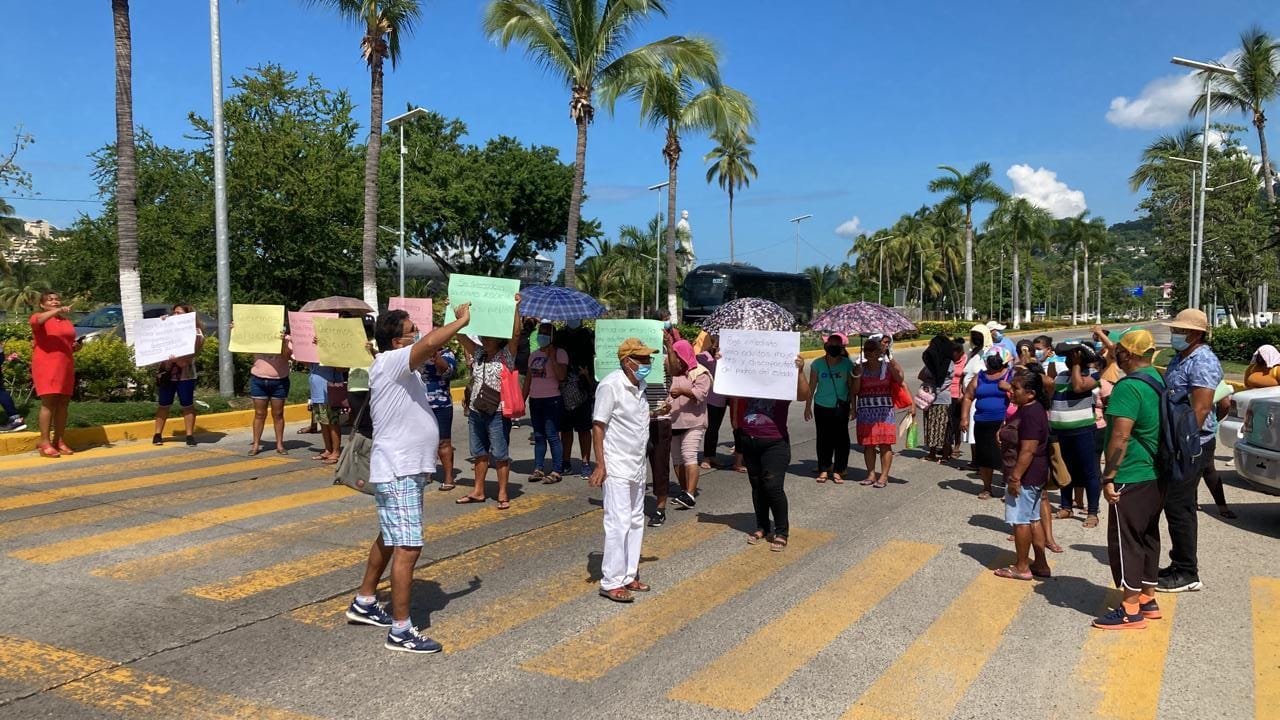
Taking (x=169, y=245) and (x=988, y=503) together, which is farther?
→ (x=169, y=245)

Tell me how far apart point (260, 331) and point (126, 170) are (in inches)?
276

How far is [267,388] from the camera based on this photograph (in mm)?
10469

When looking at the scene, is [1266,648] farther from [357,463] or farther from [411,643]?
[357,463]

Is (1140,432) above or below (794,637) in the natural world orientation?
above

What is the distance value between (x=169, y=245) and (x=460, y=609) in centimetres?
2167

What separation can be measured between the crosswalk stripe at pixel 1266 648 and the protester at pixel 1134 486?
0.60m

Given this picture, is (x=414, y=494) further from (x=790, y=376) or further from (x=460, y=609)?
(x=790, y=376)

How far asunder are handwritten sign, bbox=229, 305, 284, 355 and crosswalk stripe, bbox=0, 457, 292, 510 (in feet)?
4.35

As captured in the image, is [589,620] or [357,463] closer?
[357,463]

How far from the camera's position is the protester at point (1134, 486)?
512cm

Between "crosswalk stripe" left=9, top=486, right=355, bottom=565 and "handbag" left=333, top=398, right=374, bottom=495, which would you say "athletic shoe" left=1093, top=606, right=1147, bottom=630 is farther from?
"crosswalk stripe" left=9, top=486, right=355, bottom=565

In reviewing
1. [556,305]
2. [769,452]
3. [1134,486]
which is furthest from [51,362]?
[1134,486]

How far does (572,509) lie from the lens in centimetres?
816

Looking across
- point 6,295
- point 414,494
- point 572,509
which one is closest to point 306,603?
point 414,494
